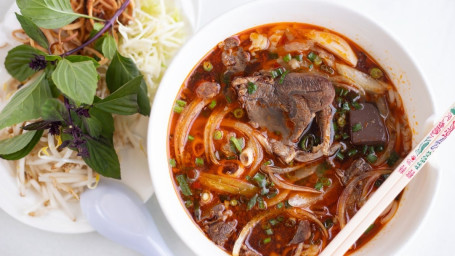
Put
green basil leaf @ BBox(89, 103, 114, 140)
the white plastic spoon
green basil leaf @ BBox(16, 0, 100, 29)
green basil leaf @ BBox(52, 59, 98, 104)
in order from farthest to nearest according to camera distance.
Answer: the white plastic spoon
green basil leaf @ BBox(89, 103, 114, 140)
green basil leaf @ BBox(16, 0, 100, 29)
green basil leaf @ BBox(52, 59, 98, 104)

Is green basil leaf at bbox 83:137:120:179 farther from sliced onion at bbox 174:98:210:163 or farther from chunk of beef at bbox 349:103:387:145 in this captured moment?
chunk of beef at bbox 349:103:387:145

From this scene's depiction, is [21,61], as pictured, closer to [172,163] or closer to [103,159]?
[103,159]

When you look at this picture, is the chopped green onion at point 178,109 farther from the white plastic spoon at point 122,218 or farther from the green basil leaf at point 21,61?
the green basil leaf at point 21,61

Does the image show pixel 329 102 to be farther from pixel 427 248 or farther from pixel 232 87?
pixel 427 248

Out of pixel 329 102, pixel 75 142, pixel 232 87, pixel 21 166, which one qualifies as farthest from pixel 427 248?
pixel 21 166

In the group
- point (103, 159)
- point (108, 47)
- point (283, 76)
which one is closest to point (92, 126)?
point (103, 159)

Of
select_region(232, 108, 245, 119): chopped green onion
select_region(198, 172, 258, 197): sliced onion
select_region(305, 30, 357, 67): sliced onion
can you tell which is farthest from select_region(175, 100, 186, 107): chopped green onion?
select_region(305, 30, 357, 67): sliced onion

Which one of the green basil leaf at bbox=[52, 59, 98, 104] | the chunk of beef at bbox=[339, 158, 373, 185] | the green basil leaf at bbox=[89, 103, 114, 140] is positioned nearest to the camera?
the green basil leaf at bbox=[52, 59, 98, 104]

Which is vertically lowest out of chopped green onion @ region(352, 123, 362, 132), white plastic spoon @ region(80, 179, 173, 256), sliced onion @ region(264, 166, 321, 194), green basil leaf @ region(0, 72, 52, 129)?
white plastic spoon @ region(80, 179, 173, 256)

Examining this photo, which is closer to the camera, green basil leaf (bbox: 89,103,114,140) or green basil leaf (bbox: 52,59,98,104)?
green basil leaf (bbox: 52,59,98,104)
